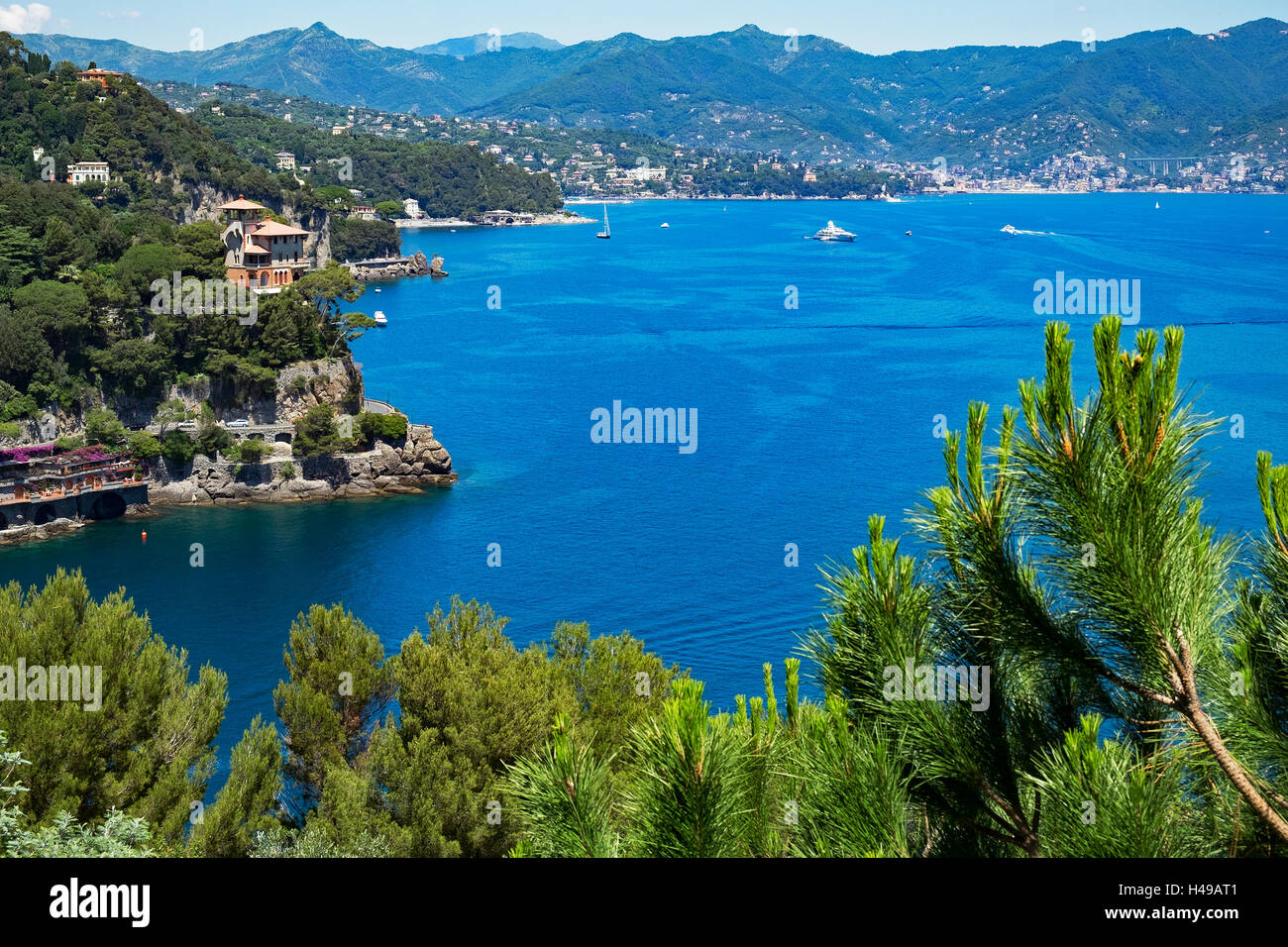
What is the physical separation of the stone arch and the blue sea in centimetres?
95

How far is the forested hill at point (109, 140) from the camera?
181ft

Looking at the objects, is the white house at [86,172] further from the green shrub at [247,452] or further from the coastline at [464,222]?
the coastline at [464,222]

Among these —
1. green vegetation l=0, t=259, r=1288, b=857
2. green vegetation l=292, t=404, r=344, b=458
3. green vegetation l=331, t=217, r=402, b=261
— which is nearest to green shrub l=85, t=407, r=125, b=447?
green vegetation l=292, t=404, r=344, b=458

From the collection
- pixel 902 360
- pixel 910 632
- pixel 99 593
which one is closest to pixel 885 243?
pixel 902 360

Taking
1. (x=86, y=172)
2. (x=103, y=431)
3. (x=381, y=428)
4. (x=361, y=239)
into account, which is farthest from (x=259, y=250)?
(x=361, y=239)

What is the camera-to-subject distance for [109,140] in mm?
57969

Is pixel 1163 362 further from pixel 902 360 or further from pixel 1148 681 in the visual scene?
A: pixel 902 360

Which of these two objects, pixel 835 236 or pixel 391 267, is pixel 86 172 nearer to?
pixel 391 267

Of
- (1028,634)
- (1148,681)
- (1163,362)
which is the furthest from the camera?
(1028,634)

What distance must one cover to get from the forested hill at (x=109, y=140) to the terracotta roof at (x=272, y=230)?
10677 millimetres

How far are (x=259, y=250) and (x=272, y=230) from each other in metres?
1.01

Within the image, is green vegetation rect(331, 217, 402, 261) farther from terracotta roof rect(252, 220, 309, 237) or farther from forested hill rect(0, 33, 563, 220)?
terracotta roof rect(252, 220, 309, 237)

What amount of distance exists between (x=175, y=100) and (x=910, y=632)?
171141 millimetres

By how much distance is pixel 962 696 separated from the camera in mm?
4660
